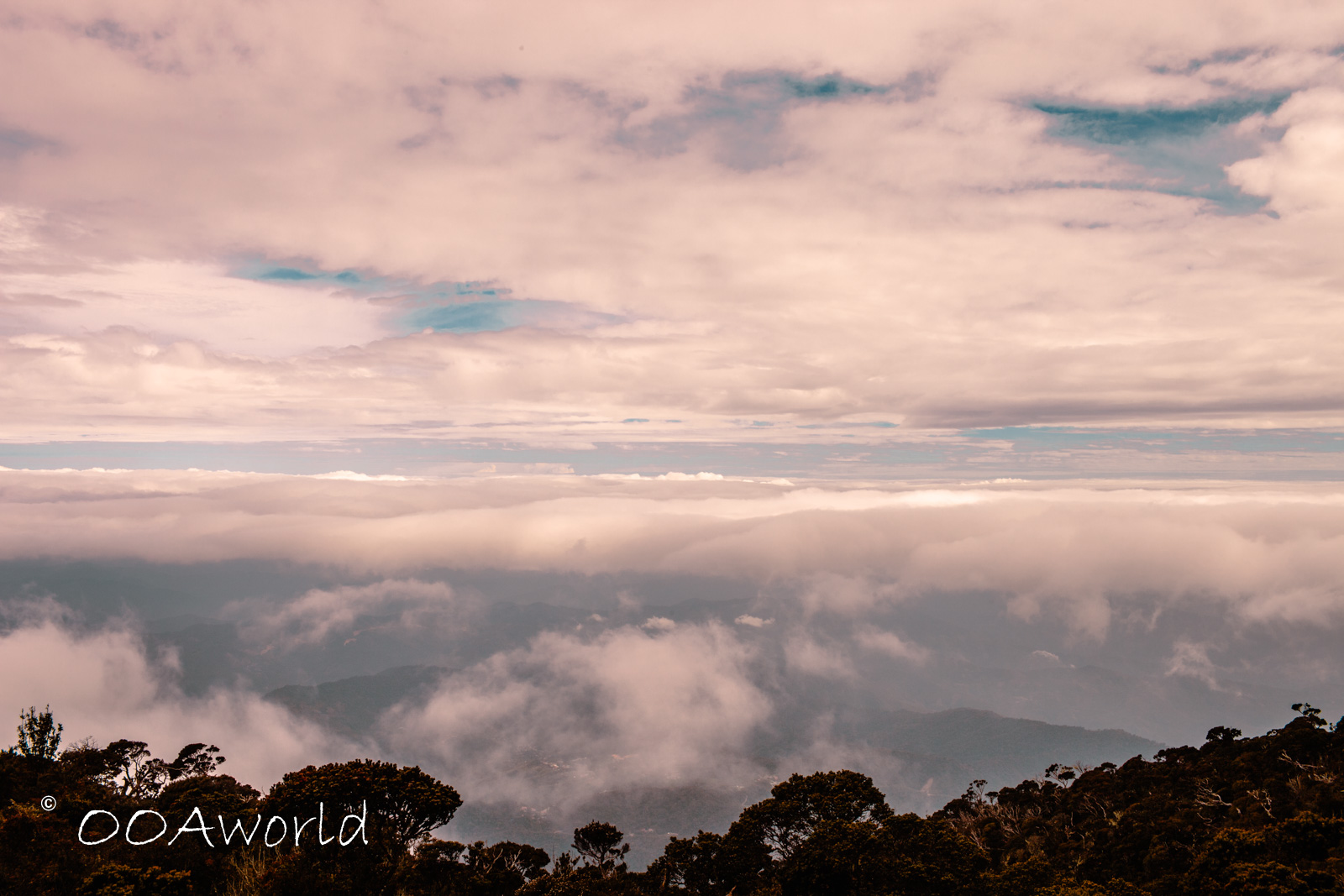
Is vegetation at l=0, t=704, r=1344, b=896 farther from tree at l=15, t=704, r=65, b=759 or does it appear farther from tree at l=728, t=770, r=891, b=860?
tree at l=15, t=704, r=65, b=759

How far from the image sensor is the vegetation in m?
39.0

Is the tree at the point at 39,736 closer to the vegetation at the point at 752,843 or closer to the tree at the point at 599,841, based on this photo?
the vegetation at the point at 752,843

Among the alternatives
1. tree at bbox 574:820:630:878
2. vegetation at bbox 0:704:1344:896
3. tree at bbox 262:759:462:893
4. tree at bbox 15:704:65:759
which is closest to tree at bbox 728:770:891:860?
vegetation at bbox 0:704:1344:896

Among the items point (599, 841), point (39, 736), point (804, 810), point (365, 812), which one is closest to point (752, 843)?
point (804, 810)

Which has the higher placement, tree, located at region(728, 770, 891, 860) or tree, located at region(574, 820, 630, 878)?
tree, located at region(728, 770, 891, 860)

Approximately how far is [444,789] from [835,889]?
106 feet

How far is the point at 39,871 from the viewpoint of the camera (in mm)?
37156

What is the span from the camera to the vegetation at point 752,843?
39.0m

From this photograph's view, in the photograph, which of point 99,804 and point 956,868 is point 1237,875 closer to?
point 956,868

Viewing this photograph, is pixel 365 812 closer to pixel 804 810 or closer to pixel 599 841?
pixel 599 841

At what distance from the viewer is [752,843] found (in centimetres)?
6275

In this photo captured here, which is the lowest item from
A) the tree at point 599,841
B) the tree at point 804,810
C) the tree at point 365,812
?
the tree at point 599,841

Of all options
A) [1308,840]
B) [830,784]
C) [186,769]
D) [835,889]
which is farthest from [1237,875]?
[186,769]

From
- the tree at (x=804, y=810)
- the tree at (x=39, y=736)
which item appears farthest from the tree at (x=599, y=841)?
the tree at (x=39, y=736)
